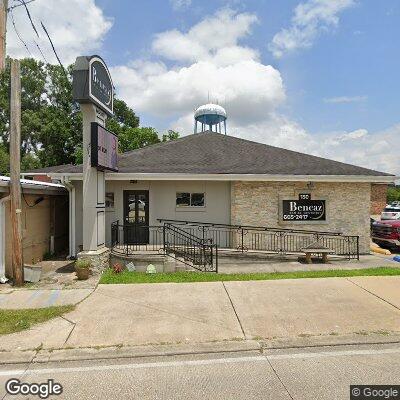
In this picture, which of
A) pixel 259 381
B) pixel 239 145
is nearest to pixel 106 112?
pixel 239 145

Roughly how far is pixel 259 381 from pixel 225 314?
238cm

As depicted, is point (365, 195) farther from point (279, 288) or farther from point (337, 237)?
point (279, 288)

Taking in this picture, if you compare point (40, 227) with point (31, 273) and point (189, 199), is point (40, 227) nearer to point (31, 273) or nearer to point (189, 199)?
point (31, 273)

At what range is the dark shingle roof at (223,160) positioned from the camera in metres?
13.6


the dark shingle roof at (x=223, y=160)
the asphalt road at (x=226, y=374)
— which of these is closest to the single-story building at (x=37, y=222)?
the dark shingle roof at (x=223, y=160)

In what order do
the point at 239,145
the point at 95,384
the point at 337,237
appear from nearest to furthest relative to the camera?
the point at 95,384 → the point at 337,237 → the point at 239,145

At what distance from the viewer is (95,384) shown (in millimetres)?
4250

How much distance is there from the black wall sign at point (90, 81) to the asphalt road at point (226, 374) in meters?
7.48

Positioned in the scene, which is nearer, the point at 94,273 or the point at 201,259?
the point at 94,273

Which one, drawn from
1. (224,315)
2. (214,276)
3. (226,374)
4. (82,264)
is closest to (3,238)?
(82,264)

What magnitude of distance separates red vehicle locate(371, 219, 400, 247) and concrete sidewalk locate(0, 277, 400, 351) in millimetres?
7157

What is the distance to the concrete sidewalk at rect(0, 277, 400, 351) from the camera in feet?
18.2

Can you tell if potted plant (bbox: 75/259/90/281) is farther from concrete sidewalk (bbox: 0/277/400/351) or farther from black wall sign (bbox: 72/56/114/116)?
black wall sign (bbox: 72/56/114/116)

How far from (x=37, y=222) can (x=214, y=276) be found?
Result: 7.00m
